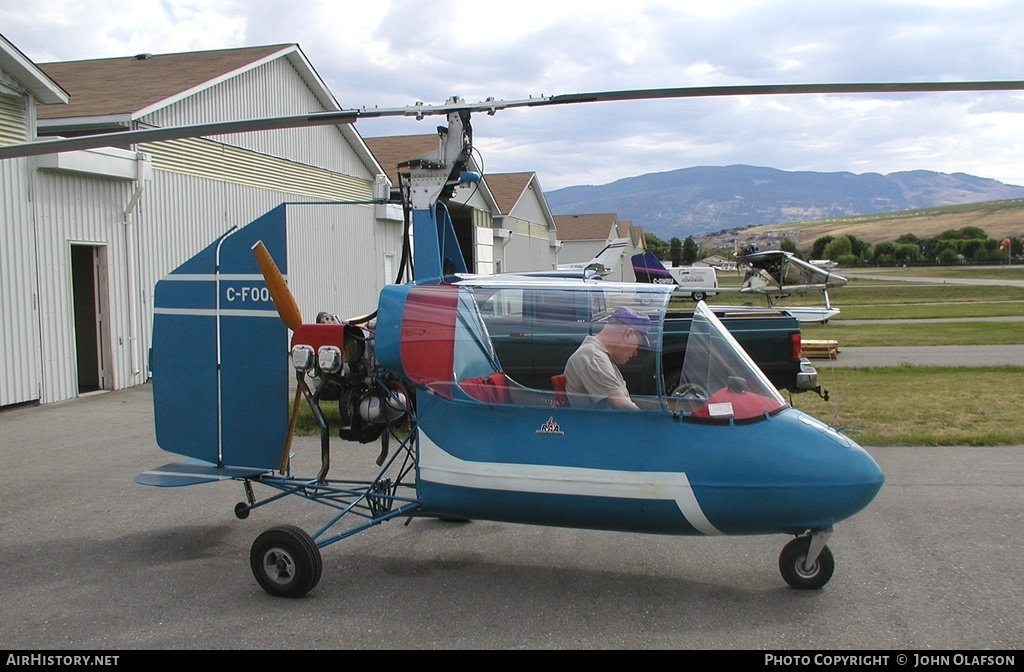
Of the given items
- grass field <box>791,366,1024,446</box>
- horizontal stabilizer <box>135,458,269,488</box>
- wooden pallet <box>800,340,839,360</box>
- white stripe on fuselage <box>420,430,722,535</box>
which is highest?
white stripe on fuselage <box>420,430,722,535</box>

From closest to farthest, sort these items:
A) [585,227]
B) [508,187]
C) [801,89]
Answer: [801,89], [508,187], [585,227]

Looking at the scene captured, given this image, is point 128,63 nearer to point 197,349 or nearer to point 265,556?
point 197,349

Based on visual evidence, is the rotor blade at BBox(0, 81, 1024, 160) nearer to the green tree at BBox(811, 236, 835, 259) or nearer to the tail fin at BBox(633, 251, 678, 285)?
the tail fin at BBox(633, 251, 678, 285)

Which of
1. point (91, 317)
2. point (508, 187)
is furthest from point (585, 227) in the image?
point (91, 317)

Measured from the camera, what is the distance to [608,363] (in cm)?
489

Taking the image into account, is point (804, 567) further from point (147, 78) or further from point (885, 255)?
point (885, 255)

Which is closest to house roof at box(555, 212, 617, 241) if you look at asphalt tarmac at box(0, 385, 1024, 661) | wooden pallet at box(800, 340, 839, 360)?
wooden pallet at box(800, 340, 839, 360)

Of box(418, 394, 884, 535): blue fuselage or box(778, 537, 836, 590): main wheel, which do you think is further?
box(778, 537, 836, 590): main wheel

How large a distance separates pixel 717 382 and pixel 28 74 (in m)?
10.9

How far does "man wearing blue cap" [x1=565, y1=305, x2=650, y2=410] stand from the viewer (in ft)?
15.9

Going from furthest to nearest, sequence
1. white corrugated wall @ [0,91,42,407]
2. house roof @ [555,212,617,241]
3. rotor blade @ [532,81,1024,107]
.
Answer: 1. house roof @ [555,212,617,241]
2. white corrugated wall @ [0,91,42,407]
3. rotor blade @ [532,81,1024,107]

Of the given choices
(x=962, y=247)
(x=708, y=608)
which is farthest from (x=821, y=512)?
(x=962, y=247)

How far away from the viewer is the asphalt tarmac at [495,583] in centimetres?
436
